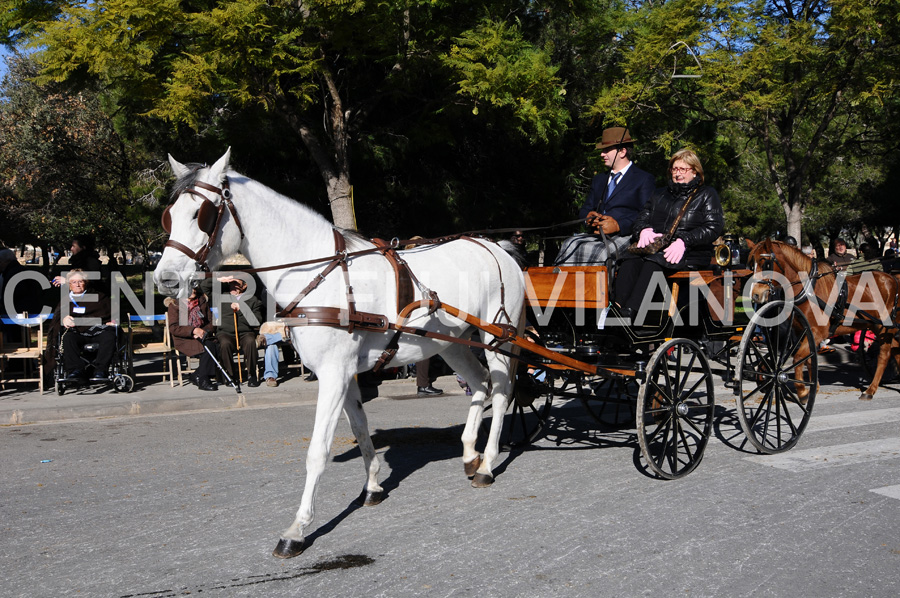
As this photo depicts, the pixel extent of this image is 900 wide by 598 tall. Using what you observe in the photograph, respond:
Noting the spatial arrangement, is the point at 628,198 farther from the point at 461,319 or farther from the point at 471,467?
the point at 471,467

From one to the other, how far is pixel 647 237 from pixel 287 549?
3807 mm

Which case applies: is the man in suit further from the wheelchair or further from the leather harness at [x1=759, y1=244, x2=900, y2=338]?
the wheelchair

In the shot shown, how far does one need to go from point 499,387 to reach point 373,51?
28.7 feet

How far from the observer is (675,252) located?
6.25 metres

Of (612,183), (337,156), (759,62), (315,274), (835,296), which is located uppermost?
(759,62)

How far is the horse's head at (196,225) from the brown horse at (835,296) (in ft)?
20.2

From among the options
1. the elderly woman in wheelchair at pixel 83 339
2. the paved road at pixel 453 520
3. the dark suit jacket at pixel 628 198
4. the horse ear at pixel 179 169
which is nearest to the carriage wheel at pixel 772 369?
the paved road at pixel 453 520

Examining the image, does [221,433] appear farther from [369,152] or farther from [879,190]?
[879,190]

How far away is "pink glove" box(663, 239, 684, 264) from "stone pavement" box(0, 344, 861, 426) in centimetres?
429

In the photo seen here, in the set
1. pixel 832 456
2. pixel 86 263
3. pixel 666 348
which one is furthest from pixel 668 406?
pixel 86 263

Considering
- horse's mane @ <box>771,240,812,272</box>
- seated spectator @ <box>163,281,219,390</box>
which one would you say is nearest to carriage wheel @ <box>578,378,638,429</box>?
horse's mane @ <box>771,240,812,272</box>

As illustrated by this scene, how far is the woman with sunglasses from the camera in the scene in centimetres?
631

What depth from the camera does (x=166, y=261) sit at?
4457 mm

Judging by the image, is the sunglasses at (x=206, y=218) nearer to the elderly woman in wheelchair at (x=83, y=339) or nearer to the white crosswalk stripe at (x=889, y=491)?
the white crosswalk stripe at (x=889, y=491)
